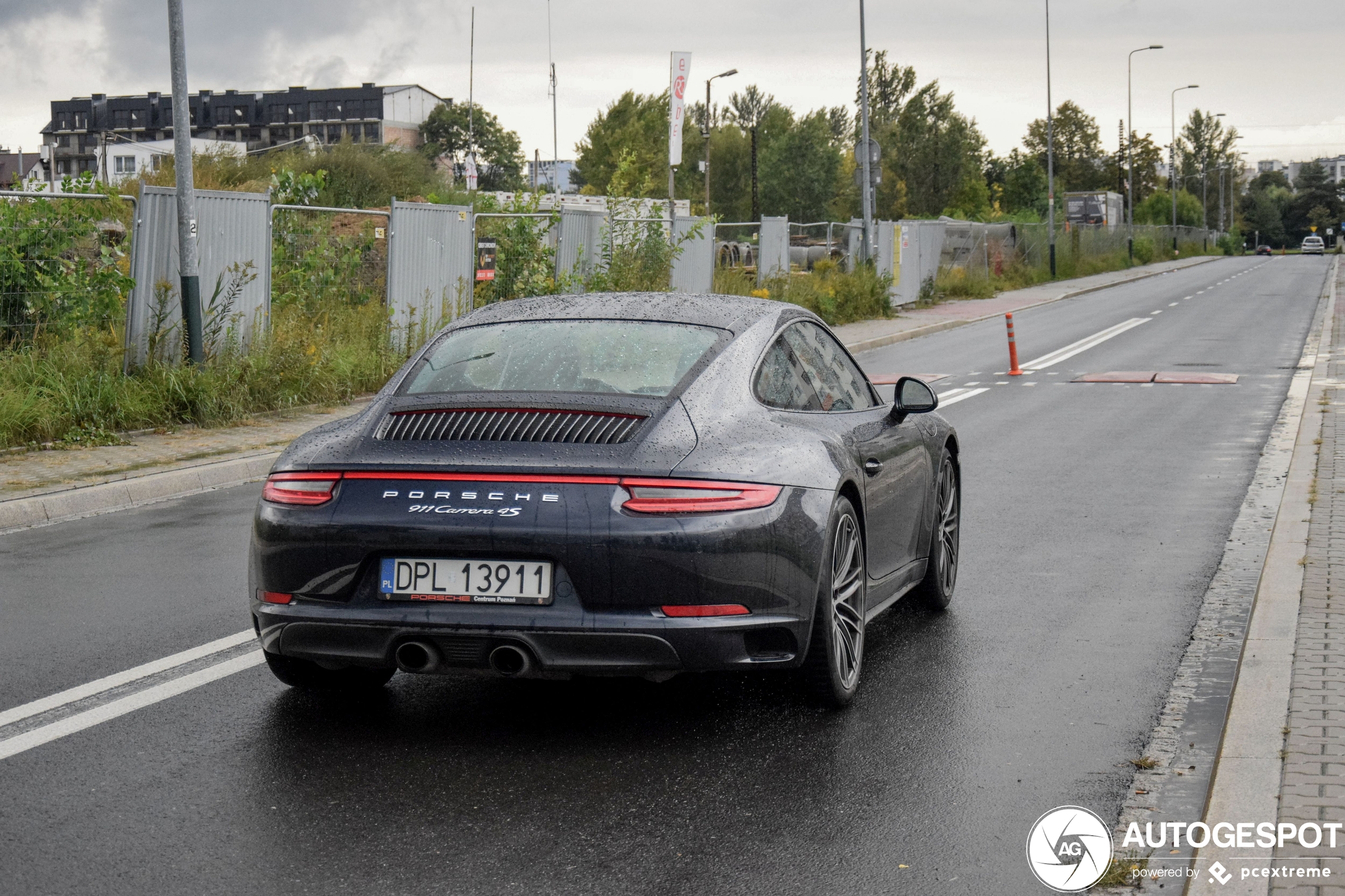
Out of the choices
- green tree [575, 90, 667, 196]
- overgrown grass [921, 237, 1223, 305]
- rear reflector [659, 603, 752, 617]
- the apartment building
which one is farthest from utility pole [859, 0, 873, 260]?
the apartment building

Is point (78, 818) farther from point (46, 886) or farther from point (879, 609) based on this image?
point (879, 609)

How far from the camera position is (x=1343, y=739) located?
185 inches

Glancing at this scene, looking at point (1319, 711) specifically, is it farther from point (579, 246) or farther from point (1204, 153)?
point (1204, 153)

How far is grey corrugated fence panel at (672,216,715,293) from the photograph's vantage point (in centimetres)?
2686

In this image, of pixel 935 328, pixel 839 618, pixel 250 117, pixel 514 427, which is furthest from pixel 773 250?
pixel 250 117

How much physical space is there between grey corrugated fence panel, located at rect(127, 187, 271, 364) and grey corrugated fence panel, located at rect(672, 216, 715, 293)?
38.2ft

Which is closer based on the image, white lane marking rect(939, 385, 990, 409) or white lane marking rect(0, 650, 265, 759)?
white lane marking rect(0, 650, 265, 759)

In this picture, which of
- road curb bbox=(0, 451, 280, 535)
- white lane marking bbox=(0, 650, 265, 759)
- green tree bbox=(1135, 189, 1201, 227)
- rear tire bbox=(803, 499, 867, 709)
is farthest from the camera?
green tree bbox=(1135, 189, 1201, 227)

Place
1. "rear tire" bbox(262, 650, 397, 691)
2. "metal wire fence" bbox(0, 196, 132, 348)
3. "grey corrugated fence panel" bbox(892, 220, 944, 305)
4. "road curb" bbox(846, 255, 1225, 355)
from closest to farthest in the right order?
"rear tire" bbox(262, 650, 397, 691) < "metal wire fence" bbox(0, 196, 132, 348) < "road curb" bbox(846, 255, 1225, 355) < "grey corrugated fence panel" bbox(892, 220, 944, 305)

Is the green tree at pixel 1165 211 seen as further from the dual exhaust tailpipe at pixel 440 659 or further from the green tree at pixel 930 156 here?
the dual exhaust tailpipe at pixel 440 659

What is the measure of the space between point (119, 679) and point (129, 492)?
5107mm

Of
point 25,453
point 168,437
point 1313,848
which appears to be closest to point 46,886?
point 1313,848

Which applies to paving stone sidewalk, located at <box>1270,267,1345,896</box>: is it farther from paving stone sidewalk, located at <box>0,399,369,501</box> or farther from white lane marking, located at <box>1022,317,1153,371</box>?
white lane marking, located at <box>1022,317,1153,371</box>

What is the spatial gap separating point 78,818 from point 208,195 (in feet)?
38.5
